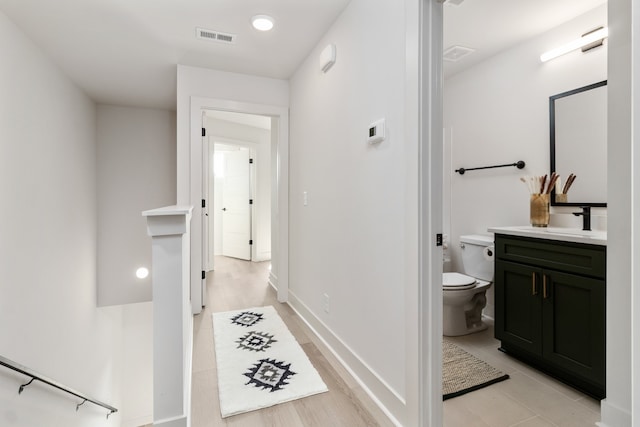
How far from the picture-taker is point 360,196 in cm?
182

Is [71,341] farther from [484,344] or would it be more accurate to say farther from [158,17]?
[484,344]

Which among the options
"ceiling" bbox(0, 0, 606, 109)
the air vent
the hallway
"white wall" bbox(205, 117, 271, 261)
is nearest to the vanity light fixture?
"ceiling" bbox(0, 0, 606, 109)

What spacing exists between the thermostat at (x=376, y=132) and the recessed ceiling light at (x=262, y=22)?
1.20 meters

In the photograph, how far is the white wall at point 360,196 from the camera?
1476mm

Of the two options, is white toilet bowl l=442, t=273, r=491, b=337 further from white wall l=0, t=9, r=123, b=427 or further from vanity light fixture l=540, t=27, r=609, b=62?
white wall l=0, t=9, r=123, b=427

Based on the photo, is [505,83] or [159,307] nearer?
[159,307]

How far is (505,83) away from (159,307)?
9.87ft

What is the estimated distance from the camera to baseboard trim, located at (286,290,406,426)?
145 centimetres

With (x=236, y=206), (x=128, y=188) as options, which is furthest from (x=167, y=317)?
(x=236, y=206)

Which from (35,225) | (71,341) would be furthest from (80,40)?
(71,341)

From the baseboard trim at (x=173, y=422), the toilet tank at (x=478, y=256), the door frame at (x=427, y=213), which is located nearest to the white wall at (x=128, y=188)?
the baseboard trim at (x=173, y=422)

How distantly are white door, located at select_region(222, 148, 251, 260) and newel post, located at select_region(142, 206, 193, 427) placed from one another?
4.27 m

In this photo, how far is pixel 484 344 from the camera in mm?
2354

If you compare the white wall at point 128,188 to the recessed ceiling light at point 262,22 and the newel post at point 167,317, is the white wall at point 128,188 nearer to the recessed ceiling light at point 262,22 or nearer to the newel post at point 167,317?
the recessed ceiling light at point 262,22
